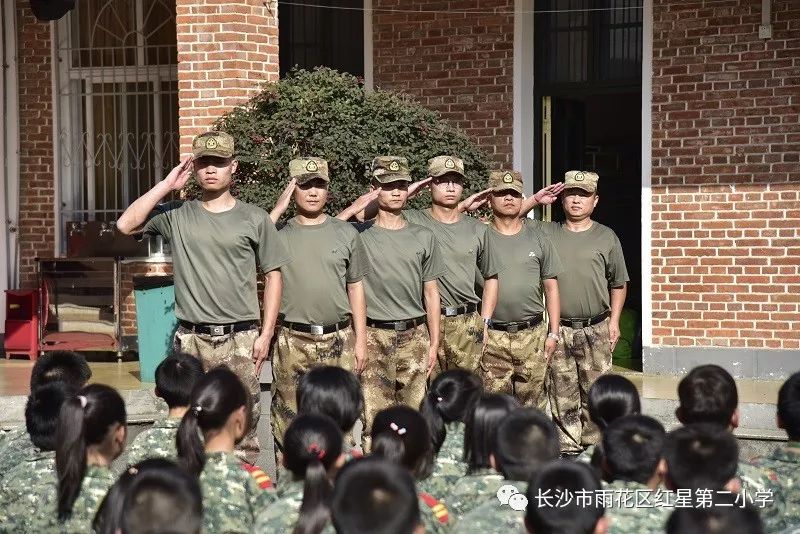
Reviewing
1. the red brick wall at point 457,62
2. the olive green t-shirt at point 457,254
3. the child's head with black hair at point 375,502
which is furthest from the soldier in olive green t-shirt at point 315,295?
the red brick wall at point 457,62

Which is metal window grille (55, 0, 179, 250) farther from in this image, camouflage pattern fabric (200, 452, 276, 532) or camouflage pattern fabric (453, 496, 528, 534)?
camouflage pattern fabric (453, 496, 528, 534)

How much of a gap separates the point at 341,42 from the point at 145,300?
3511 mm

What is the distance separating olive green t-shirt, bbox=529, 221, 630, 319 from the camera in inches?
352

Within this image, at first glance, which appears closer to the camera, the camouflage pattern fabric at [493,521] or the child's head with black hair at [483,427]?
the camouflage pattern fabric at [493,521]

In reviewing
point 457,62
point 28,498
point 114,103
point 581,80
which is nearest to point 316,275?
point 28,498

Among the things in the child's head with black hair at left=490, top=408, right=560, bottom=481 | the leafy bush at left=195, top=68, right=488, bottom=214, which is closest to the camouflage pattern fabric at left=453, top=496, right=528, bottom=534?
the child's head with black hair at left=490, top=408, right=560, bottom=481

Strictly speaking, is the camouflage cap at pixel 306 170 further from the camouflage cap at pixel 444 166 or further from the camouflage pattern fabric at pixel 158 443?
the camouflage pattern fabric at pixel 158 443

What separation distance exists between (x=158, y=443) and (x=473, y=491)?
160 centimetres

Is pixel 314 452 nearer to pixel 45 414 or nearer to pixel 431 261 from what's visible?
pixel 45 414

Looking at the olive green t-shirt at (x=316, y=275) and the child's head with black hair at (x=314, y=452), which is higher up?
the olive green t-shirt at (x=316, y=275)

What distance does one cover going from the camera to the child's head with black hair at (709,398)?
18.6 feet

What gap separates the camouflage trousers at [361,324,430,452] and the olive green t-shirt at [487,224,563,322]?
29.5 inches

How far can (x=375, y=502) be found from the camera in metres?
3.85

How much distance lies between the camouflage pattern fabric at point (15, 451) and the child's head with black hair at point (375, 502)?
2.11 metres
